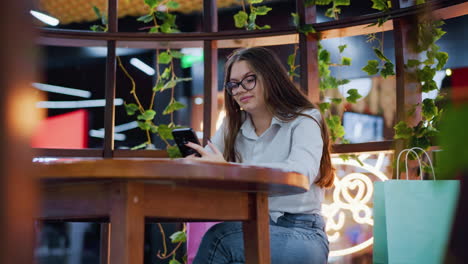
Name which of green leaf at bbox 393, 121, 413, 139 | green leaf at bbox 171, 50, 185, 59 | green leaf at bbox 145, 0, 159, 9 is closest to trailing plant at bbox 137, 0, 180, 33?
green leaf at bbox 145, 0, 159, 9

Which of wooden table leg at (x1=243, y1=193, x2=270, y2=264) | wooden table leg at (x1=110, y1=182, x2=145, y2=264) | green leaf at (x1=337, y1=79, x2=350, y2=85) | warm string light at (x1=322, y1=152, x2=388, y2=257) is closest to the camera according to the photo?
wooden table leg at (x1=110, y1=182, x2=145, y2=264)

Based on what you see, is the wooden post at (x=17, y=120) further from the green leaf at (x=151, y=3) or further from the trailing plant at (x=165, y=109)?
the green leaf at (x=151, y=3)

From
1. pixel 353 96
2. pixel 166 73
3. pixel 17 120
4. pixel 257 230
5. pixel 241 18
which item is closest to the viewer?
pixel 17 120

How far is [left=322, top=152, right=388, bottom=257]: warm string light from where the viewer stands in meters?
2.40

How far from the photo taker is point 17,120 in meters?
0.16

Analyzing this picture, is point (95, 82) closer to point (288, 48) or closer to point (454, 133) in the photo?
point (288, 48)

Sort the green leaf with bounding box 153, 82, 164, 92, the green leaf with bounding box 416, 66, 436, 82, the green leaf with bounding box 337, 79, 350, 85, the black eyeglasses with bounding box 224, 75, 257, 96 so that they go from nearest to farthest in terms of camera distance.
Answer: the black eyeglasses with bounding box 224, 75, 257, 96, the green leaf with bounding box 416, 66, 436, 82, the green leaf with bounding box 337, 79, 350, 85, the green leaf with bounding box 153, 82, 164, 92

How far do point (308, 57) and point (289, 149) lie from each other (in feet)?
2.81

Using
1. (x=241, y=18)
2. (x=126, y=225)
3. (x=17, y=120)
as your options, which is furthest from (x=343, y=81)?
(x=17, y=120)

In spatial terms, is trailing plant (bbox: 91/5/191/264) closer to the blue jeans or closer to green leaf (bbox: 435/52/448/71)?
the blue jeans

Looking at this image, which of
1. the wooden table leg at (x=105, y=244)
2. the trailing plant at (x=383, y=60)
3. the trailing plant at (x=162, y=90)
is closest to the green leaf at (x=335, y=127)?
the trailing plant at (x=383, y=60)

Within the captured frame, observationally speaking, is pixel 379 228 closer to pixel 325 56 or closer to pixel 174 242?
pixel 325 56

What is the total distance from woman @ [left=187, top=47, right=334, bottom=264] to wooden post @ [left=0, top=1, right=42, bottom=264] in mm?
1249

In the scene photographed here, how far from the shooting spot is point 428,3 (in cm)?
22
